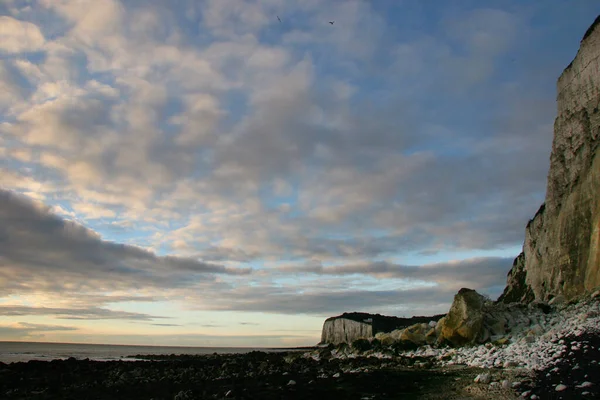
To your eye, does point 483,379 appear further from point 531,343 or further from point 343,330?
point 343,330

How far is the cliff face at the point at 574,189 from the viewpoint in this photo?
3008 cm

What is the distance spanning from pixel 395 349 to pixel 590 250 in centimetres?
1535

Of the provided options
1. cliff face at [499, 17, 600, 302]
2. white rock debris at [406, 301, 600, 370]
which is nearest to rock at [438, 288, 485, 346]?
white rock debris at [406, 301, 600, 370]

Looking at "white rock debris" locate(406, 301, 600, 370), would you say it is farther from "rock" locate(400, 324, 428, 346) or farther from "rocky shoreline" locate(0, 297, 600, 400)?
"rock" locate(400, 324, 428, 346)

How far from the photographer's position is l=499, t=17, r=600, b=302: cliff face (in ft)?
98.7

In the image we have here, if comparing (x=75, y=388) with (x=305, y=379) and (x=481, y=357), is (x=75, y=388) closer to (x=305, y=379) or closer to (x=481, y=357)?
(x=305, y=379)

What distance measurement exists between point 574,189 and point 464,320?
704 inches

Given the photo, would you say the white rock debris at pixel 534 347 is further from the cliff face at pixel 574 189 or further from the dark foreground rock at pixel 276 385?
the cliff face at pixel 574 189

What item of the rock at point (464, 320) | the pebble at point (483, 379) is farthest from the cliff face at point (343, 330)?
the pebble at point (483, 379)

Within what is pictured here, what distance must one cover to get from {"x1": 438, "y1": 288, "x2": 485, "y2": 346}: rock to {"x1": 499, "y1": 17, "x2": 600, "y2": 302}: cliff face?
8.98 metres

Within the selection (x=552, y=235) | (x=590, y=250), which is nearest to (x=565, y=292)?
(x=590, y=250)

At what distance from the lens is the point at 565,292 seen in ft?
104

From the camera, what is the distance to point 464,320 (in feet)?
74.7

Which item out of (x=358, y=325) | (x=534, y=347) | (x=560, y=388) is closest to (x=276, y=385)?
(x=560, y=388)
